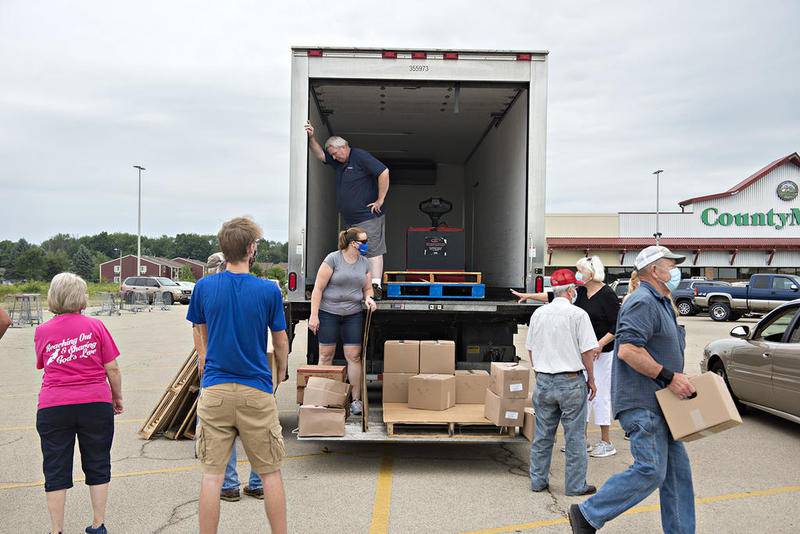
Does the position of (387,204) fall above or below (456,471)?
above

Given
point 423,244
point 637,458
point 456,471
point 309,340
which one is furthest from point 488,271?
point 637,458

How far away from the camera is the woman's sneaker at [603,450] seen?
6.86m

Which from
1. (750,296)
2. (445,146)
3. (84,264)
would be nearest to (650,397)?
(445,146)

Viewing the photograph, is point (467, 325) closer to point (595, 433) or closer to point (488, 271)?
point (595, 433)

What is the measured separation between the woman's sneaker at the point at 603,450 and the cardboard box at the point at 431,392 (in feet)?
4.50

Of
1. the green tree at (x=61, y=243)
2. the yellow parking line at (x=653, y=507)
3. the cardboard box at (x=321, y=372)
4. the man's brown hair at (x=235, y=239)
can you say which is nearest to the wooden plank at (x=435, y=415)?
the cardboard box at (x=321, y=372)

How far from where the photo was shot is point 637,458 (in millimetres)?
4070

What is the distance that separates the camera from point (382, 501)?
5.42 metres

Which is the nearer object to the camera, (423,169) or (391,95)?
(391,95)

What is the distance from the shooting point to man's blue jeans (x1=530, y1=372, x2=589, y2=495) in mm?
5566

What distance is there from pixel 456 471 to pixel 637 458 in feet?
8.28

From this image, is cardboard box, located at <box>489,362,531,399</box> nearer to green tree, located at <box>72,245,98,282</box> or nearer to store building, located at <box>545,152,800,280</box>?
store building, located at <box>545,152,800,280</box>

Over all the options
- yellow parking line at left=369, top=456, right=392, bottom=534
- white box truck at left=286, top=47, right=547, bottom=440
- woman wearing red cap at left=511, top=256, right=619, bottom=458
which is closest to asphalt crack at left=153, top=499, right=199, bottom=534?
yellow parking line at left=369, top=456, right=392, bottom=534

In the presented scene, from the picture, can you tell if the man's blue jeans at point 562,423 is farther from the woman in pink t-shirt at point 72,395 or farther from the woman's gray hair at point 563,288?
the woman in pink t-shirt at point 72,395
